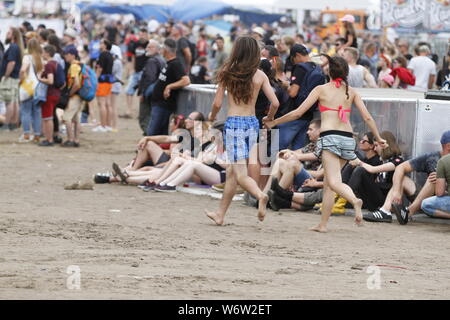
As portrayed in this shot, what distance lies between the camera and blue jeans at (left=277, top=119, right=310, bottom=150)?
12.1 m

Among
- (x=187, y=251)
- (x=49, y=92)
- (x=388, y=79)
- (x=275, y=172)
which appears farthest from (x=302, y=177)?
(x=49, y=92)

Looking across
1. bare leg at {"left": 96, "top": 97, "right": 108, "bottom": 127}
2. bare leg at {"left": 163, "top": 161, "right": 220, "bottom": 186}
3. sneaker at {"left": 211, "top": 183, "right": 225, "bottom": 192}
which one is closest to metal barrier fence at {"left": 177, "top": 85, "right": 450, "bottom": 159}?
sneaker at {"left": 211, "top": 183, "right": 225, "bottom": 192}

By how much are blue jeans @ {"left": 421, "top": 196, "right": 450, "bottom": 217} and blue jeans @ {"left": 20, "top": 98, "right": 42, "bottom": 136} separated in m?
8.87

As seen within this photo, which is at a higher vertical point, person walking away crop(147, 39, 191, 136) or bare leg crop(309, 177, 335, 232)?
person walking away crop(147, 39, 191, 136)

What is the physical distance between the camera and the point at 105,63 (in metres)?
19.4

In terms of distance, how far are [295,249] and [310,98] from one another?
1.70m

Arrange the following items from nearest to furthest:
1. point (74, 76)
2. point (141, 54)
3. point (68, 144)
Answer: point (74, 76), point (68, 144), point (141, 54)

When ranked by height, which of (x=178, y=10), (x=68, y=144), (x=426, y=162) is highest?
(x=178, y=10)

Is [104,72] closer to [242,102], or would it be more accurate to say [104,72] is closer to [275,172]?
[275,172]

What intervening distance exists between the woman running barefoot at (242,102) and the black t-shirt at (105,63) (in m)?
9.66

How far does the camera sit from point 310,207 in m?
11.7

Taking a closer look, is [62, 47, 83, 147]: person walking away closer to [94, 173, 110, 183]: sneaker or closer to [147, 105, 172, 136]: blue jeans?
[147, 105, 172, 136]: blue jeans

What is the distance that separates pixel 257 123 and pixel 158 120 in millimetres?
4754

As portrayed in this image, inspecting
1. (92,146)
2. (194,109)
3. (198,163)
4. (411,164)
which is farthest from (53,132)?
(411,164)
